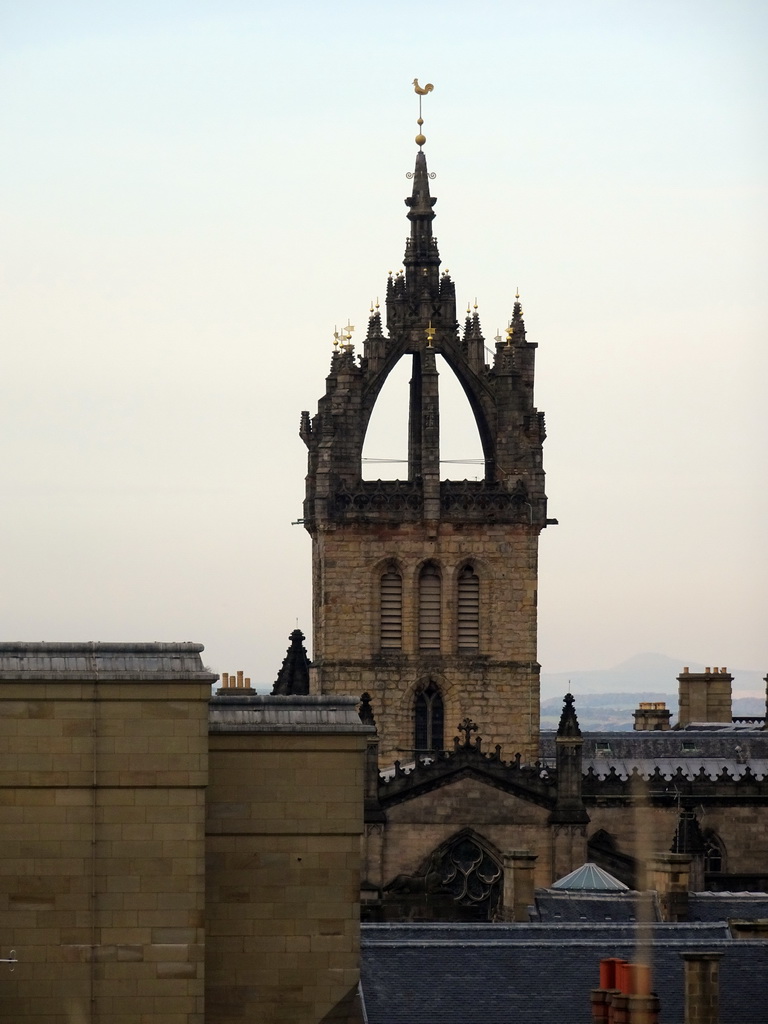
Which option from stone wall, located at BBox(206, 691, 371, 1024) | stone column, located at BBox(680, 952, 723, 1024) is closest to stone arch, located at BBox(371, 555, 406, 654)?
stone column, located at BBox(680, 952, 723, 1024)

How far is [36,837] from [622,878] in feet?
153

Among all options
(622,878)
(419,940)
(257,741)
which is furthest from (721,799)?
(257,741)

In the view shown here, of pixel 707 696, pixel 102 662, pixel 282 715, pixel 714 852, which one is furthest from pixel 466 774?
pixel 102 662

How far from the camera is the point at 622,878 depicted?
100812 millimetres

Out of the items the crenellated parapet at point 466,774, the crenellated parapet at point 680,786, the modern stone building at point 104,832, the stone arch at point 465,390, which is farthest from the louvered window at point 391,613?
the modern stone building at point 104,832

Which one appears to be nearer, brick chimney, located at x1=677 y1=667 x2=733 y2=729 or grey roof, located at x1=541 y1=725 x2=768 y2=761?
grey roof, located at x1=541 y1=725 x2=768 y2=761

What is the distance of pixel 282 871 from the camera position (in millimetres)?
57969

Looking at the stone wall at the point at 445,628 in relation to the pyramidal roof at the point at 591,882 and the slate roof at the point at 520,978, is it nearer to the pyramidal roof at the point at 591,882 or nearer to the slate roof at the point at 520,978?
the pyramidal roof at the point at 591,882

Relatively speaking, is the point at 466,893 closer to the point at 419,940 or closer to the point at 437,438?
the point at 437,438

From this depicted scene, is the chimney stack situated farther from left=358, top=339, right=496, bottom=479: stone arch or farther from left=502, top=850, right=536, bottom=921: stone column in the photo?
left=502, top=850, right=536, bottom=921: stone column

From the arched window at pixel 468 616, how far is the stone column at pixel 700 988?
53.8 meters

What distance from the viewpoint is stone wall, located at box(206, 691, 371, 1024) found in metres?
57.8

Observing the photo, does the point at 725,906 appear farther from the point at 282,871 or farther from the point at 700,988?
the point at 282,871

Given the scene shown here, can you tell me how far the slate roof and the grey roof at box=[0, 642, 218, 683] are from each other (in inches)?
361
